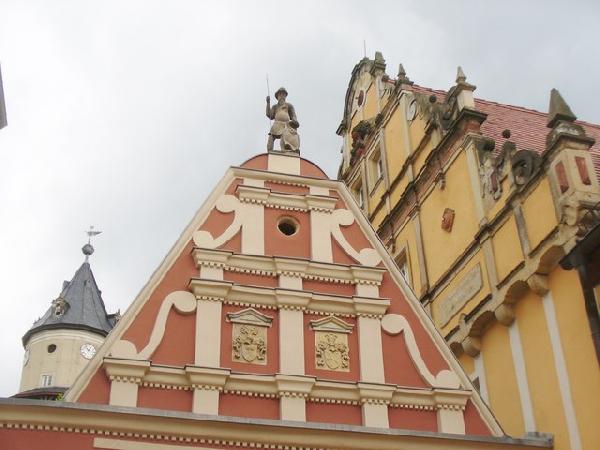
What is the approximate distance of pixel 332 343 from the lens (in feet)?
36.8

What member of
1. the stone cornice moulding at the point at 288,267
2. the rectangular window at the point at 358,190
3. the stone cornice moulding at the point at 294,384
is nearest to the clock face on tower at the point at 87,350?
the rectangular window at the point at 358,190

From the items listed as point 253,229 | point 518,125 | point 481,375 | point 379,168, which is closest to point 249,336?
point 253,229

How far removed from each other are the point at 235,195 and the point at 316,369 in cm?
314

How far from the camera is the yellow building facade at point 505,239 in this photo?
11.8 metres

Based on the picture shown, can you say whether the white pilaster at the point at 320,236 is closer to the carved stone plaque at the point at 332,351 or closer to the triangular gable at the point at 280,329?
the triangular gable at the point at 280,329

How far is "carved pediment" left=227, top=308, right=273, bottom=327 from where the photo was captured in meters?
11.1

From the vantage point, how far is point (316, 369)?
10898 millimetres

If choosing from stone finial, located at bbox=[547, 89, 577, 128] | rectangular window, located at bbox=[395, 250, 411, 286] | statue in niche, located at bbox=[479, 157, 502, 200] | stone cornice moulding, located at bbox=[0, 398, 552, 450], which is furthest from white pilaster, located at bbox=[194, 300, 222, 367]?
rectangular window, located at bbox=[395, 250, 411, 286]

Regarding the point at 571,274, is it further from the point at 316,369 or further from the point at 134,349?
the point at 134,349

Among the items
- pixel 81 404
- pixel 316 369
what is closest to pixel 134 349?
pixel 81 404

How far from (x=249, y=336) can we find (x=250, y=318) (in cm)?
28

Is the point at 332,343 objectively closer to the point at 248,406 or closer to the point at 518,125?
the point at 248,406

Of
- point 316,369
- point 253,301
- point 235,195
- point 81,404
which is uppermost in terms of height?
point 235,195

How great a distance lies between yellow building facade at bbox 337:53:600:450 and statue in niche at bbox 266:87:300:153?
3.61 metres
